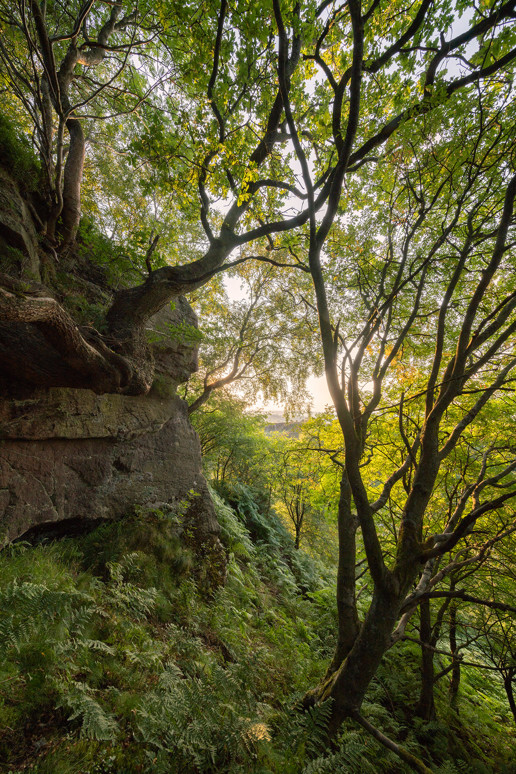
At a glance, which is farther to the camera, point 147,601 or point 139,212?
point 139,212

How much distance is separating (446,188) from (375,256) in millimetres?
1166

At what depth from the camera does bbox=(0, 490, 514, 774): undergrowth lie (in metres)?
2.19

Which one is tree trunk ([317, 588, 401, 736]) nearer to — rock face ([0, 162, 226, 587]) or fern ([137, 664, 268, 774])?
fern ([137, 664, 268, 774])

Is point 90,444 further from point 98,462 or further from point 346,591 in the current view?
point 346,591

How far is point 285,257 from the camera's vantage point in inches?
397

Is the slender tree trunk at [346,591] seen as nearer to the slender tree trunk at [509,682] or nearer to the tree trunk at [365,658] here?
the tree trunk at [365,658]

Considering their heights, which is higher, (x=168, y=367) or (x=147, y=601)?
(x=168, y=367)

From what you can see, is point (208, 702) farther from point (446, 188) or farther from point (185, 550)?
point (446, 188)

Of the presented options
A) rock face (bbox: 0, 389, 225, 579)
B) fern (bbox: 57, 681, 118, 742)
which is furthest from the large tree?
fern (bbox: 57, 681, 118, 742)

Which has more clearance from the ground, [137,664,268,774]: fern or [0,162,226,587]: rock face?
[0,162,226,587]: rock face

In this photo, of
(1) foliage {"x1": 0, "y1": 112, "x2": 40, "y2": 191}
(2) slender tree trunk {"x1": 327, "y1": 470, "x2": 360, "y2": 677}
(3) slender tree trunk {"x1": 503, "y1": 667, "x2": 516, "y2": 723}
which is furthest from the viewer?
(1) foliage {"x1": 0, "y1": 112, "x2": 40, "y2": 191}

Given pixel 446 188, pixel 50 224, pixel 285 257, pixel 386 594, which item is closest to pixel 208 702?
pixel 386 594

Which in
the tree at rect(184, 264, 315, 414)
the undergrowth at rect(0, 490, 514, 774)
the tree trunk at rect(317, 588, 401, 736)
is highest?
the tree at rect(184, 264, 315, 414)

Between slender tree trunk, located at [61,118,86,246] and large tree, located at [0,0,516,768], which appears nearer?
large tree, located at [0,0,516,768]
